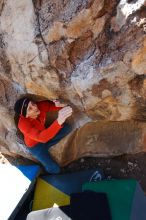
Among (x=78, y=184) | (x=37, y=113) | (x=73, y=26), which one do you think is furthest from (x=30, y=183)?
(x=73, y=26)

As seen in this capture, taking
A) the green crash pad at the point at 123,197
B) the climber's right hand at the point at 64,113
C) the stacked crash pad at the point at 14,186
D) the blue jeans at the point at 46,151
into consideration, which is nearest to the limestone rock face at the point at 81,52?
the climber's right hand at the point at 64,113

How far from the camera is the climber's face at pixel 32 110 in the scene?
2.95 meters

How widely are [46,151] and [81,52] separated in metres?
1.16

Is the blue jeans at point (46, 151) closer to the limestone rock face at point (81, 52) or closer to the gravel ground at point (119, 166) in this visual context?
the gravel ground at point (119, 166)

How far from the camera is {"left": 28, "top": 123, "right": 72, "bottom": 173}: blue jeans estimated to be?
10.6ft

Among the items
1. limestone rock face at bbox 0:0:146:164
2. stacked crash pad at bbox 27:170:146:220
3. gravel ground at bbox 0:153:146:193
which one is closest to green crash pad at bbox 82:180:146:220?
stacked crash pad at bbox 27:170:146:220

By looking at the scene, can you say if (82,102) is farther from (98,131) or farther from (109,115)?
(98,131)

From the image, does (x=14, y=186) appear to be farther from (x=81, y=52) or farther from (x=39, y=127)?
(x=81, y=52)

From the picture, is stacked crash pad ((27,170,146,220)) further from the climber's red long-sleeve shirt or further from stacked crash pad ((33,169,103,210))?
the climber's red long-sleeve shirt

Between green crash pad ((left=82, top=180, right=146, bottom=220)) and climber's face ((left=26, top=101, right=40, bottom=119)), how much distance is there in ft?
2.31

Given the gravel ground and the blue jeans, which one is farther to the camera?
the gravel ground

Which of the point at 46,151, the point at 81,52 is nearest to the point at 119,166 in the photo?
the point at 46,151

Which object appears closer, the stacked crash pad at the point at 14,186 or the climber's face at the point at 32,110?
the climber's face at the point at 32,110

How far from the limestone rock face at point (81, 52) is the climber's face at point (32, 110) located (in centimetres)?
10
